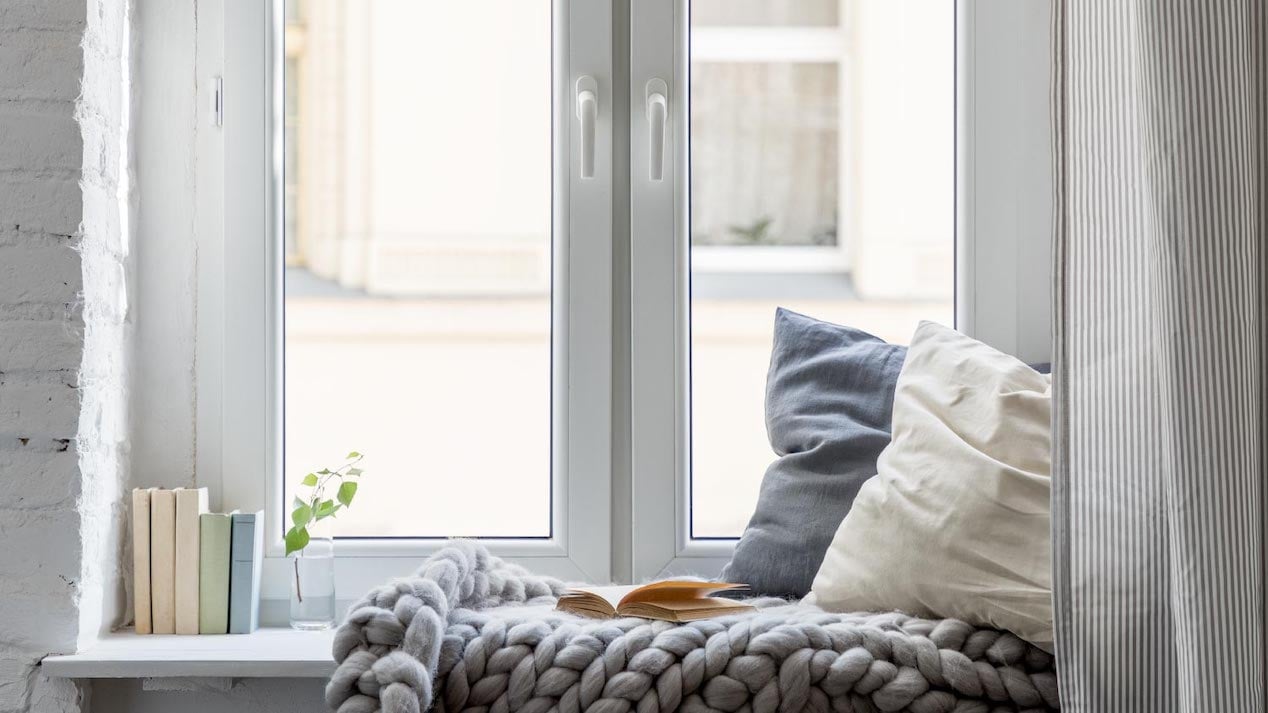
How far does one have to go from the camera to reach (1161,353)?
871 mm

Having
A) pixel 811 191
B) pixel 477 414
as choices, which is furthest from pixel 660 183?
pixel 477 414

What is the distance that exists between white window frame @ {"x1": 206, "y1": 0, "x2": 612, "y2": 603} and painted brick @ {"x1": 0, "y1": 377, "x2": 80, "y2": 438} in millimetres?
253

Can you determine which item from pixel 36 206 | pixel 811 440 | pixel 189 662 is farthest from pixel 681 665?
pixel 36 206

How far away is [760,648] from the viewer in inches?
40.9

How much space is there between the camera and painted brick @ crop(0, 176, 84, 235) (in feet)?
4.54

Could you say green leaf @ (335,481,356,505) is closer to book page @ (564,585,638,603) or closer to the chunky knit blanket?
book page @ (564,585,638,603)

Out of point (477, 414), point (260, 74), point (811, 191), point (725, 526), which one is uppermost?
point (260, 74)

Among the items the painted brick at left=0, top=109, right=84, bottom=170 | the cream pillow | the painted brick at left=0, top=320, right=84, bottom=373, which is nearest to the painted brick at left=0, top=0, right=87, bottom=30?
the painted brick at left=0, top=109, right=84, bottom=170

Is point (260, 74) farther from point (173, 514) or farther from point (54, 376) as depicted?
point (173, 514)

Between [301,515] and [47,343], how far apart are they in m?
0.41

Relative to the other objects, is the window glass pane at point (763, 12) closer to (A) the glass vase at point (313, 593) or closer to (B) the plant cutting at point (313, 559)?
(B) the plant cutting at point (313, 559)

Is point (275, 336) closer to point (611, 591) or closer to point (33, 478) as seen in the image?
point (33, 478)

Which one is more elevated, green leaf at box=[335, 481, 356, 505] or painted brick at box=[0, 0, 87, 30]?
painted brick at box=[0, 0, 87, 30]

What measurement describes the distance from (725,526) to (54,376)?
96cm
